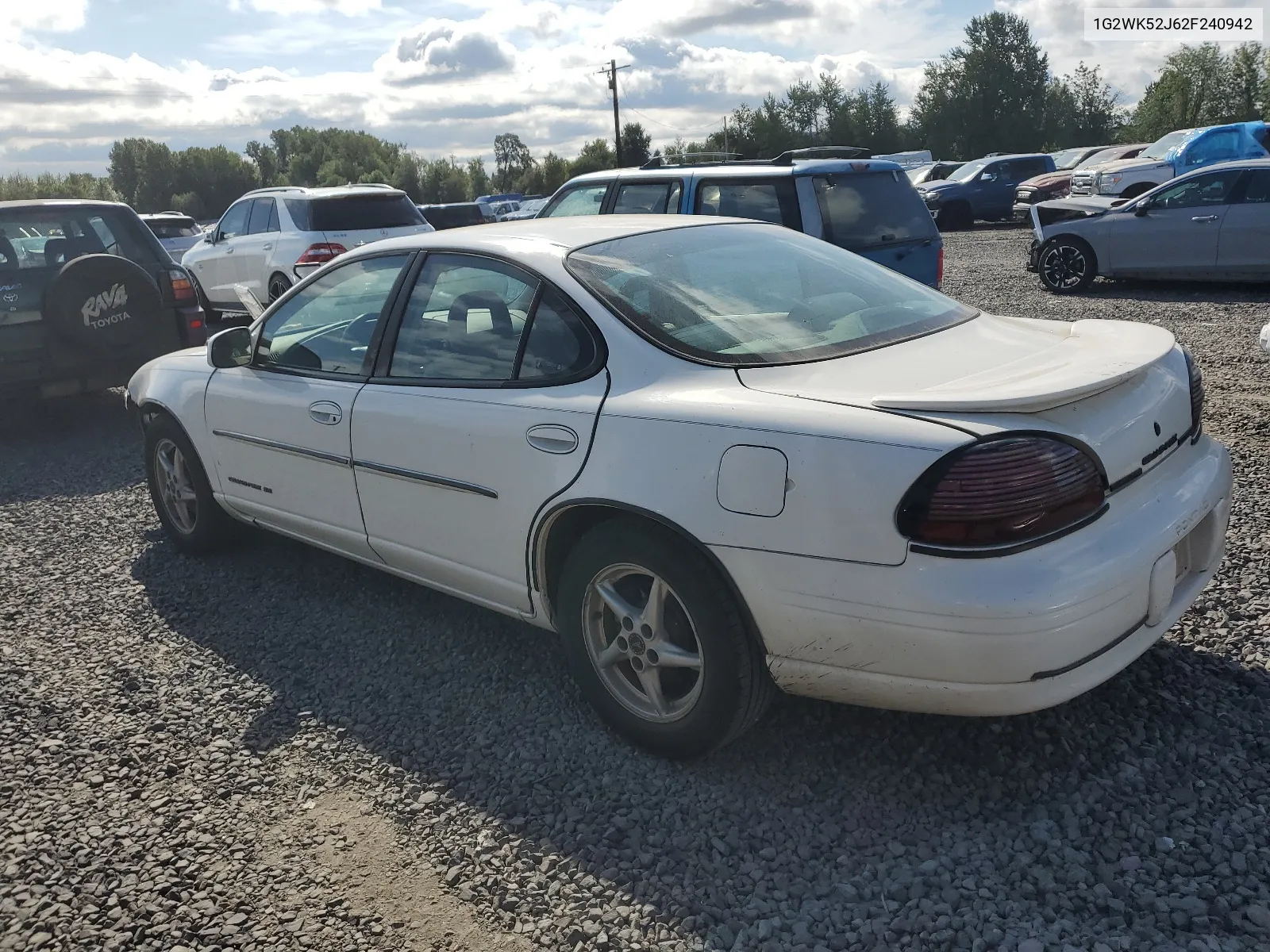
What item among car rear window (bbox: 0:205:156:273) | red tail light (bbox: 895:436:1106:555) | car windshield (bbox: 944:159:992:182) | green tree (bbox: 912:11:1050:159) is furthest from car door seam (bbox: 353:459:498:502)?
green tree (bbox: 912:11:1050:159)

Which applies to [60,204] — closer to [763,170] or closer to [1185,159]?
[763,170]

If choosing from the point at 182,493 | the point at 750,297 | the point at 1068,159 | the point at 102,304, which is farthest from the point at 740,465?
the point at 1068,159

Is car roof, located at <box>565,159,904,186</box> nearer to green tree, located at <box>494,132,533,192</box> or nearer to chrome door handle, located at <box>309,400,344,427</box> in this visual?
chrome door handle, located at <box>309,400,344,427</box>

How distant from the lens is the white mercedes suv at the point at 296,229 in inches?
460

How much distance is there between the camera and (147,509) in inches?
236

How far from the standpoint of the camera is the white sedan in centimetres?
242

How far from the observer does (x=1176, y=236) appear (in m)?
11.8

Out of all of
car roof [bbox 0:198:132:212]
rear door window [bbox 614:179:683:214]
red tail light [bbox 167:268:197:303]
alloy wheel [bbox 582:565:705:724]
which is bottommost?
alloy wheel [bbox 582:565:705:724]

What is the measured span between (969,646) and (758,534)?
55 cm

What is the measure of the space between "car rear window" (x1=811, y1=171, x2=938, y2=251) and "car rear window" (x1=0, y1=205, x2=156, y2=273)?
515cm

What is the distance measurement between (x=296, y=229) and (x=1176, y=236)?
984 centimetres

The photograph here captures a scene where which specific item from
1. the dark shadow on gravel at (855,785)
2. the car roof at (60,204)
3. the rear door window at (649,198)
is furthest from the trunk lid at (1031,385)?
the car roof at (60,204)

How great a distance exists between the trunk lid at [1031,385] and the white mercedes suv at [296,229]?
945cm

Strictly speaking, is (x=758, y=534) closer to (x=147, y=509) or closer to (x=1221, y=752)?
(x=1221, y=752)
